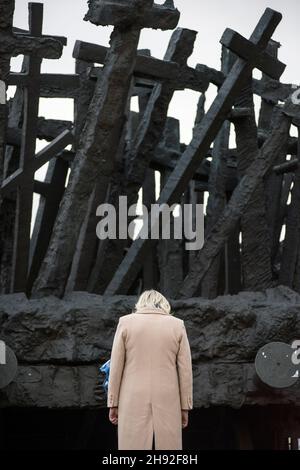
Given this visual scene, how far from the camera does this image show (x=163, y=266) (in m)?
11.4

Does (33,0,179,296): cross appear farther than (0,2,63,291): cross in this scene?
Yes

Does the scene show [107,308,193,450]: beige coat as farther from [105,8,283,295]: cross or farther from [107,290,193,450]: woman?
[105,8,283,295]: cross

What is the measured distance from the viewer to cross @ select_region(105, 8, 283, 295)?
8.12 metres

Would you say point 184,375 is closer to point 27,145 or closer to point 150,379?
point 150,379

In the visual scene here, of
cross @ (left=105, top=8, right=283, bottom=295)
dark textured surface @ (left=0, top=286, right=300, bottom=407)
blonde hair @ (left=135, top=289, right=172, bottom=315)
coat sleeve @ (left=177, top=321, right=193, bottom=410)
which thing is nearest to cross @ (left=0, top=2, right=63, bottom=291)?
dark textured surface @ (left=0, top=286, right=300, bottom=407)

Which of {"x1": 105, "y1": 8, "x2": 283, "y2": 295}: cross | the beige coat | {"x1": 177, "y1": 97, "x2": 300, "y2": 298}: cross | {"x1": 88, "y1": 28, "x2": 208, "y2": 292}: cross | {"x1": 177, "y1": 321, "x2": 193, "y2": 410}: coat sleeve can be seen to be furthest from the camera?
{"x1": 88, "y1": 28, "x2": 208, "y2": 292}: cross

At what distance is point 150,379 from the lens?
521 cm

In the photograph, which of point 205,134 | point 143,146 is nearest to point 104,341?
point 205,134

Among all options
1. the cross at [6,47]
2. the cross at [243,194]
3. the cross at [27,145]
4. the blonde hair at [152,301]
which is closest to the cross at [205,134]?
the cross at [243,194]

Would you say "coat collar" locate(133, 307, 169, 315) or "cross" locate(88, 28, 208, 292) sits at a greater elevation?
Answer: "cross" locate(88, 28, 208, 292)

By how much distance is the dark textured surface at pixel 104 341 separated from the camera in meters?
7.22

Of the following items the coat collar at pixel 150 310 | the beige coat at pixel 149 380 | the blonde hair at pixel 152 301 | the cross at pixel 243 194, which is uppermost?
the cross at pixel 243 194

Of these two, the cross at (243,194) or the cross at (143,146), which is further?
the cross at (143,146)

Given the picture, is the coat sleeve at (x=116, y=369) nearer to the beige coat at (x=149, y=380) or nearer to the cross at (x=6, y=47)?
the beige coat at (x=149, y=380)
